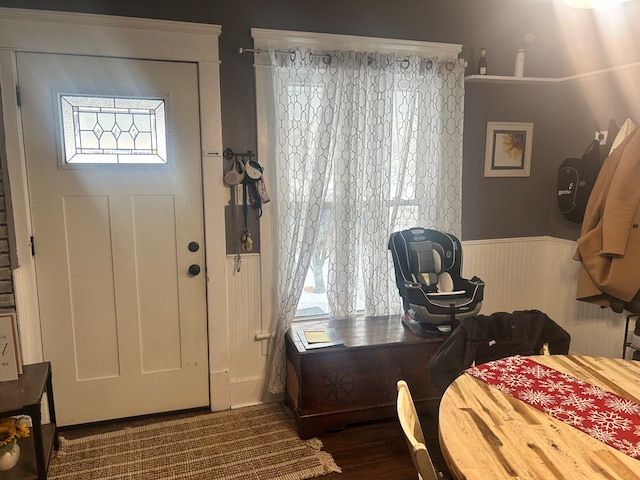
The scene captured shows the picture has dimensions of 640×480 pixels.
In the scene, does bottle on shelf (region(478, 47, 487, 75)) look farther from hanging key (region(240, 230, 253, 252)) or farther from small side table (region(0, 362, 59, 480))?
small side table (region(0, 362, 59, 480))

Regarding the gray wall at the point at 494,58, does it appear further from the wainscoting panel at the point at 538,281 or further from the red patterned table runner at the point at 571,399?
the red patterned table runner at the point at 571,399

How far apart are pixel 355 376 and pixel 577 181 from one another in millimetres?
2009

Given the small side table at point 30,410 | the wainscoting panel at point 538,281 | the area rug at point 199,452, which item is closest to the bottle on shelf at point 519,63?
the wainscoting panel at point 538,281

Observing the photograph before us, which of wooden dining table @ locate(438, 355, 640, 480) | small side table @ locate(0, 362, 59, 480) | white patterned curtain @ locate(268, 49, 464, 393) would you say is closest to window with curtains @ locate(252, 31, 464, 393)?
white patterned curtain @ locate(268, 49, 464, 393)

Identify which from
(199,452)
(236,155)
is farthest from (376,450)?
(236,155)

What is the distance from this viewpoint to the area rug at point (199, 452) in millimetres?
2363

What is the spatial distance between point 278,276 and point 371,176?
86 centimetres

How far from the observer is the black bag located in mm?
3098

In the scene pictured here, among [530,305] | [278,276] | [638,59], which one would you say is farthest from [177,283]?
[638,59]

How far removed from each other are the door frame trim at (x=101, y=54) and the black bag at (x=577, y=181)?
2.32 m

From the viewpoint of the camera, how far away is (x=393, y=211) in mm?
3066

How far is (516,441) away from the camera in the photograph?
1.34 meters

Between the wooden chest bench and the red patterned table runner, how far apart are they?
3.06 feet

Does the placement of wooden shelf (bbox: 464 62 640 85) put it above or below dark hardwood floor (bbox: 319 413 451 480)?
above
